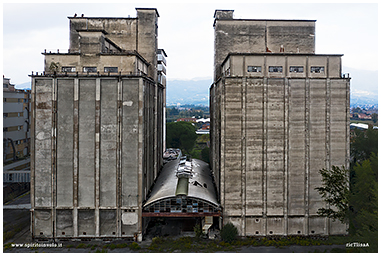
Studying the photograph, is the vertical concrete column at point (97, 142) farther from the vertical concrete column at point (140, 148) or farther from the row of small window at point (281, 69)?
the row of small window at point (281, 69)

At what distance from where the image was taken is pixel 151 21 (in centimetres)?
5312

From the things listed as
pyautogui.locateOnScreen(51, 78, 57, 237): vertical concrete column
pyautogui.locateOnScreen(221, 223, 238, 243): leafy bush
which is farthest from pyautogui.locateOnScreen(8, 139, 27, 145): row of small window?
pyautogui.locateOnScreen(221, 223, 238, 243): leafy bush

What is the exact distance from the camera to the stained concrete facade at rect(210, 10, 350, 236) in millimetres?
40750

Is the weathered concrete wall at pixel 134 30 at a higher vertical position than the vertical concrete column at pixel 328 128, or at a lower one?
higher

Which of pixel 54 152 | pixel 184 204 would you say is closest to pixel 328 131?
pixel 184 204

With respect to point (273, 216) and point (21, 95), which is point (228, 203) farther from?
point (21, 95)

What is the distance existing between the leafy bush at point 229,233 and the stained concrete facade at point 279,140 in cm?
108

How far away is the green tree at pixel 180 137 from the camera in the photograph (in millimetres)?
98188

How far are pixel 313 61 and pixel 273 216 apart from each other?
22.7 metres

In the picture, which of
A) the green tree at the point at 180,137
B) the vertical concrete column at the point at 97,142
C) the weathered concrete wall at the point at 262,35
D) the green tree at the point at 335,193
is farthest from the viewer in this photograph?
the green tree at the point at 180,137

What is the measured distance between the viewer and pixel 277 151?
4097 cm

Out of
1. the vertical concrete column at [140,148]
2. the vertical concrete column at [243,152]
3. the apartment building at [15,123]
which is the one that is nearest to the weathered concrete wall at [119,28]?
the vertical concrete column at [140,148]

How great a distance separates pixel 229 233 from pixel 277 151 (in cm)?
1310

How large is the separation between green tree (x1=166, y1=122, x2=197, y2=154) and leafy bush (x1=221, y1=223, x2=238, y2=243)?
59038 mm
